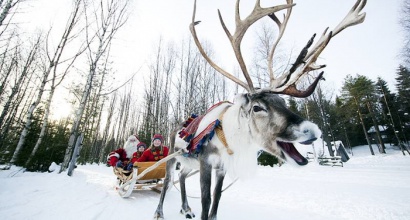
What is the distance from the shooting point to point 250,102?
2.29 meters

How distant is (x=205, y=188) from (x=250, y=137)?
0.84m

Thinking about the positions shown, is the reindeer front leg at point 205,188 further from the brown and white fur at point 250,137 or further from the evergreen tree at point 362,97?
the evergreen tree at point 362,97

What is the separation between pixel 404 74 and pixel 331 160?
23.9 metres

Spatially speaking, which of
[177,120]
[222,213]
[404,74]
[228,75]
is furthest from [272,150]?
[404,74]

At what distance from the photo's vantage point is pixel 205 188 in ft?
8.07

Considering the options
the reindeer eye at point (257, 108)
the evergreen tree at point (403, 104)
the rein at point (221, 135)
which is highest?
the evergreen tree at point (403, 104)

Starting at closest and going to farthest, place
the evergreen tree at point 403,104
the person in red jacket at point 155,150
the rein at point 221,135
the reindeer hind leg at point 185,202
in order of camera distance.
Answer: the rein at point 221,135 < the reindeer hind leg at point 185,202 < the person in red jacket at point 155,150 < the evergreen tree at point 403,104

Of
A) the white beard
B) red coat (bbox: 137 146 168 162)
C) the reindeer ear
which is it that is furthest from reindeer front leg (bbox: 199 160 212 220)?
the white beard

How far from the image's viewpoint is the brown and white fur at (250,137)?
188cm

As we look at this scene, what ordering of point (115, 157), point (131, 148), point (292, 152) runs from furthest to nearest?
point (131, 148) < point (115, 157) < point (292, 152)

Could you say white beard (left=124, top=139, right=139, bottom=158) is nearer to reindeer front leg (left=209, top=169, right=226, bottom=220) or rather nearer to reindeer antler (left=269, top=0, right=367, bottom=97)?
reindeer front leg (left=209, top=169, right=226, bottom=220)

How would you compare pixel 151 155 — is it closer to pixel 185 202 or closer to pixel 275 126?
pixel 185 202

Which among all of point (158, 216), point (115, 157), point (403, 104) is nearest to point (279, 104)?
point (158, 216)

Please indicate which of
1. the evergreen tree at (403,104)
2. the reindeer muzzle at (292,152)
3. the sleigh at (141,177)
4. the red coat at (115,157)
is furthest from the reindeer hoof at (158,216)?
the evergreen tree at (403,104)
